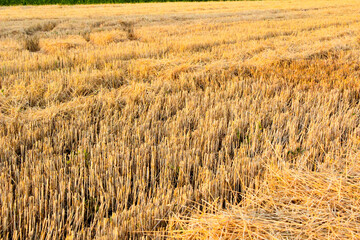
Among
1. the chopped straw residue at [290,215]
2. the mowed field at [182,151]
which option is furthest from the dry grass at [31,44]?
the chopped straw residue at [290,215]

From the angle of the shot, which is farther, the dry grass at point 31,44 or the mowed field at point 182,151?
the dry grass at point 31,44

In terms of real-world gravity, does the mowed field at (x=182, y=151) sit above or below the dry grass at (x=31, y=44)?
below

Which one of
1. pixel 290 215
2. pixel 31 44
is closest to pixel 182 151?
pixel 290 215

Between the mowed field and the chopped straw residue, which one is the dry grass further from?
the chopped straw residue

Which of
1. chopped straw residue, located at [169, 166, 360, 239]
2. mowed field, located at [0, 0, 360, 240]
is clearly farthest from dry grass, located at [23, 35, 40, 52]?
chopped straw residue, located at [169, 166, 360, 239]

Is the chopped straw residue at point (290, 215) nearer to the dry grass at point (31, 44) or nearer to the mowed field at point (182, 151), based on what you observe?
the mowed field at point (182, 151)

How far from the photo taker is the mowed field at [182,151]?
1.82m

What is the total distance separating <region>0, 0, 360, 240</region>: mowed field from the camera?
71.7 inches

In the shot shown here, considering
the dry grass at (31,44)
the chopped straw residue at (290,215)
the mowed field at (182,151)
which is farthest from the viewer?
the dry grass at (31,44)

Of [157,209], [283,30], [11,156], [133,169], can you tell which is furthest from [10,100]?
[283,30]

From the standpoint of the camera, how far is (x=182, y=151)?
2633mm

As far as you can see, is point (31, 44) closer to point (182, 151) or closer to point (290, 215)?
point (182, 151)

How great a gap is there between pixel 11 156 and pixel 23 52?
→ 4639 mm

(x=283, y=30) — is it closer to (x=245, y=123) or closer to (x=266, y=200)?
(x=245, y=123)
